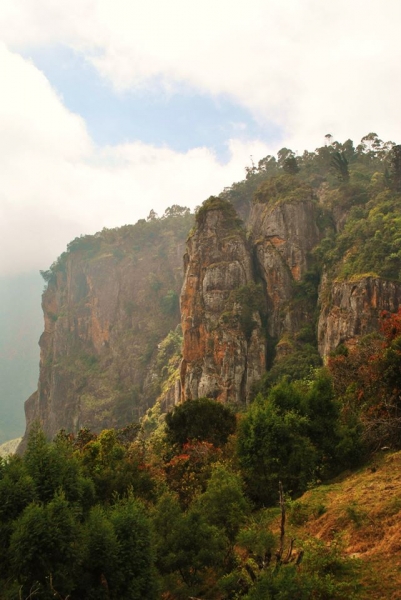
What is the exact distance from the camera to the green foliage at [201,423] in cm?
3133

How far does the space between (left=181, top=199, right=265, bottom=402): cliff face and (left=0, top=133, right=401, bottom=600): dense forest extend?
3.29 m

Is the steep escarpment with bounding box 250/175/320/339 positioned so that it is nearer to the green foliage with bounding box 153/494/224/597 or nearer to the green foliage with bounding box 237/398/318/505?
the green foliage with bounding box 237/398/318/505

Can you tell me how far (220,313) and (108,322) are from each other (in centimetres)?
4824

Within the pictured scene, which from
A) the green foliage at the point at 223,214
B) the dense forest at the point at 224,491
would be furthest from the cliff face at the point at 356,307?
the green foliage at the point at 223,214

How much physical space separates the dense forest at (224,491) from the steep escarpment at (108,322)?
43.6 m

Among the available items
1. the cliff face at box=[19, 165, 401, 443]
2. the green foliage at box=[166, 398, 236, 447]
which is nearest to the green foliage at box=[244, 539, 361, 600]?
the green foliage at box=[166, 398, 236, 447]

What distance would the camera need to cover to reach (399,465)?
726 inches

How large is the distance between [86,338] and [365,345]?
76115mm

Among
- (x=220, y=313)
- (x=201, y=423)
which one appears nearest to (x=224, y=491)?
(x=201, y=423)

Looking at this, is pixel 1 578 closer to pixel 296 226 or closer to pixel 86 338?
pixel 296 226

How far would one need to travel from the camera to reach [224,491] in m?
15.5

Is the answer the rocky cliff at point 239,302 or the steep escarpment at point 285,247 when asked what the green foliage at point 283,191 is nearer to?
the steep escarpment at point 285,247

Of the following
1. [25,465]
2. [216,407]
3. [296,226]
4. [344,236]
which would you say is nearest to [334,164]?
[296,226]

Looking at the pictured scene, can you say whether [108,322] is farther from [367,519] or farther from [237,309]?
[367,519]
